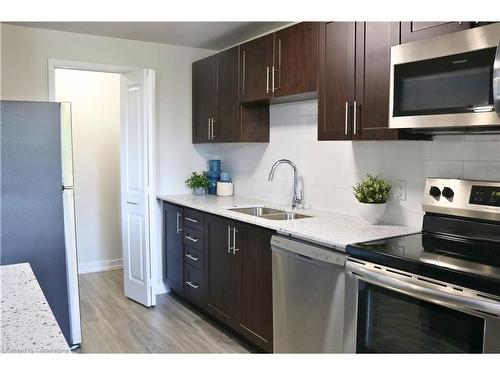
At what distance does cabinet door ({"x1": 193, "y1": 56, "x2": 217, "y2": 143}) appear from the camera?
13.0 feet

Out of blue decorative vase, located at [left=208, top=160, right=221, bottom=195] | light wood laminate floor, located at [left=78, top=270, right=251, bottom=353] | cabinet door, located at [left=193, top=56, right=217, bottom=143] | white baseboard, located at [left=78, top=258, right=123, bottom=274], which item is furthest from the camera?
white baseboard, located at [left=78, top=258, right=123, bottom=274]

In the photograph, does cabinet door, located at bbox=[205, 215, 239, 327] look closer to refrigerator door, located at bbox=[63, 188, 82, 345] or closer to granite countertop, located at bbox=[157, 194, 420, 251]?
granite countertop, located at bbox=[157, 194, 420, 251]

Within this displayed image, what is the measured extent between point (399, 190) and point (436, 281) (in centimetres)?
100

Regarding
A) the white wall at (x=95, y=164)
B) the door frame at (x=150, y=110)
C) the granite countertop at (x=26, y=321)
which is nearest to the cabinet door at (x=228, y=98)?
the door frame at (x=150, y=110)

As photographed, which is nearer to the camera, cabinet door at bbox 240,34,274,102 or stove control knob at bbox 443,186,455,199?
stove control knob at bbox 443,186,455,199

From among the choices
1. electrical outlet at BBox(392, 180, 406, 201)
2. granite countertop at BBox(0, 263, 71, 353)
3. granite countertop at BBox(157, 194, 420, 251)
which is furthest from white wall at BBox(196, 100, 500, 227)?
granite countertop at BBox(0, 263, 71, 353)

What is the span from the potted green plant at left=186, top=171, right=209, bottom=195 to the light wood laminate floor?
100cm

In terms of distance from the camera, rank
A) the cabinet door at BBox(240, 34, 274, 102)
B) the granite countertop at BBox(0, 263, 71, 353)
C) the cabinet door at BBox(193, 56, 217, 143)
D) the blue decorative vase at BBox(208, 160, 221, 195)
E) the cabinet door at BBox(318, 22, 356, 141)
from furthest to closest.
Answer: the blue decorative vase at BBox(208, 160, 221, 195), the cabinet door at BBox(193, 56, 217, 143), the cabinet door at BBox(240, 34, 274, 102), the cabinet door at BBox(318, 22, 356, 141), the granite countertop at BBox(0, 263, 71, 353)

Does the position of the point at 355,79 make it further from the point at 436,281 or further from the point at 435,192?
the point at 436,281

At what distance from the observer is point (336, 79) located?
8.57 ft

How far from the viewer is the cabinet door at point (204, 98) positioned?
156 inches

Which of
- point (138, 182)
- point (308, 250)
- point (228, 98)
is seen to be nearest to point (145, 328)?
point (138, 182)
